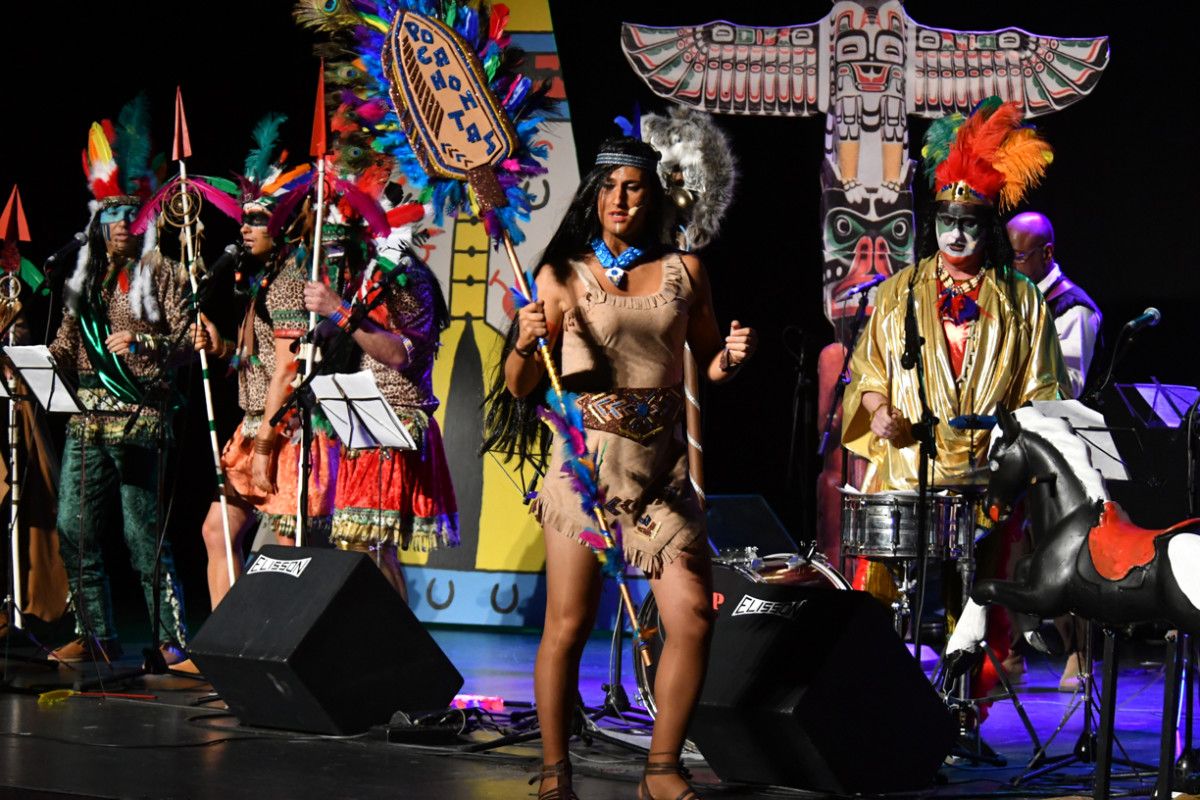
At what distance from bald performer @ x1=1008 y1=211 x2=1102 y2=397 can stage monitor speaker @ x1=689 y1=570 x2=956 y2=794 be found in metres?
2.76

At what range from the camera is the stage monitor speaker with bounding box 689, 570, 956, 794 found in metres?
3.90

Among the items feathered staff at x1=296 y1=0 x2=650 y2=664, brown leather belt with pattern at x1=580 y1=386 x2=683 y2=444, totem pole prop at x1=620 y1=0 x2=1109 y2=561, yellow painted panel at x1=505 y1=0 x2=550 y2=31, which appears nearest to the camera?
brown leather belt with pattern at x1=580 y1=386 x2=683 y2=444

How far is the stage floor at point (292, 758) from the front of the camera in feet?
13.3

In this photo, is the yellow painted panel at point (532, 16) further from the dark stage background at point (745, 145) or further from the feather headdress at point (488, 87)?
the feather headdress at point (488, 87)

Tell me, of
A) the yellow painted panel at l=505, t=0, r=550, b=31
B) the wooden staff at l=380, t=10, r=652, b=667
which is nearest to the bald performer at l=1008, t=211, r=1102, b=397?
the yellow painted panel at l=505, t=0, r=550, b=31

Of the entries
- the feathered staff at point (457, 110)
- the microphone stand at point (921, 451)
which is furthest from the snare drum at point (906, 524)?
the feathered staff at point (457, 110)

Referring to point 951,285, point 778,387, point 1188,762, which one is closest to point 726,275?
point 778,387

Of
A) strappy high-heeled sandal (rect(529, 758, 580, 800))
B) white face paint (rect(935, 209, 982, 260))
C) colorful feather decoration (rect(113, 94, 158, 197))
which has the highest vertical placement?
colorful feather decoration (rect(113, 94, 158, 197))

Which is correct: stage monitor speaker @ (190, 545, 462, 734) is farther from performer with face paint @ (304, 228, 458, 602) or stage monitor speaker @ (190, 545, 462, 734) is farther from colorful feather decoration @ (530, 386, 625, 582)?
colorful feather decoration @ (530, 386, 625, 582)

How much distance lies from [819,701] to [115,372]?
3859 mm

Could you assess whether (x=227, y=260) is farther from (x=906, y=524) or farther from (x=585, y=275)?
(x=906, y=524)

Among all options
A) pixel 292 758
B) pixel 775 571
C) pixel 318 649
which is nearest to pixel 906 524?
pixel 775 571

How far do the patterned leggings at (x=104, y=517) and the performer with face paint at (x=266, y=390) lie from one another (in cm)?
53

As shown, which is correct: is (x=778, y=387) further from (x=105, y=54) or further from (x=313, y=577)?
(x=105, y=54)
